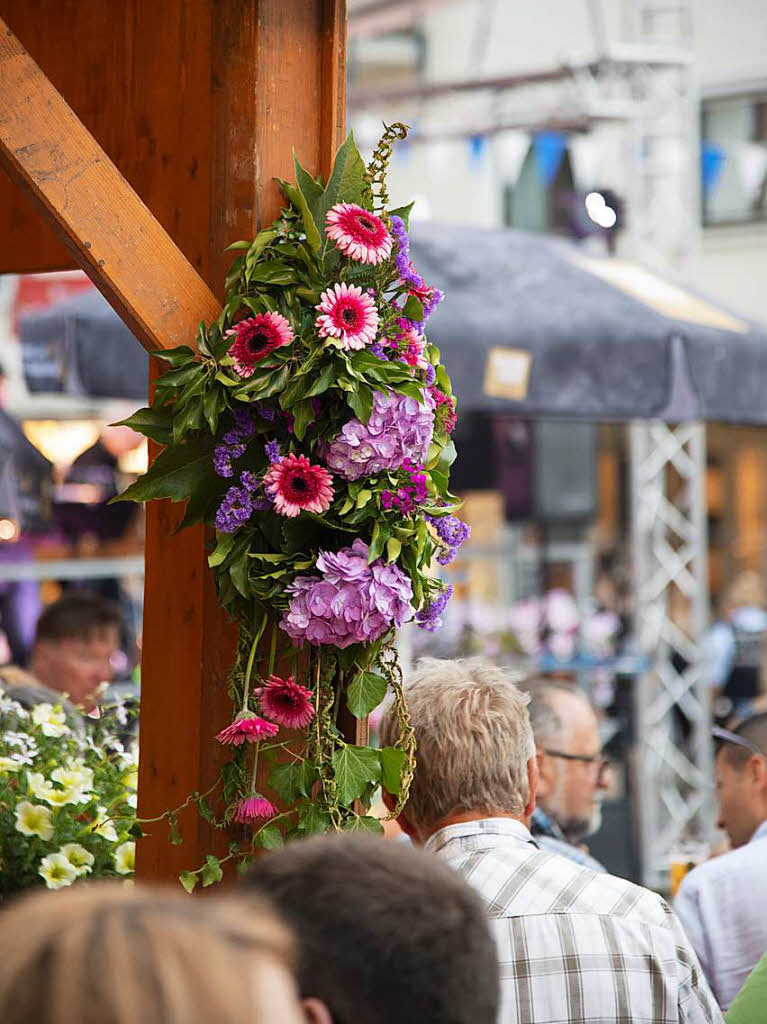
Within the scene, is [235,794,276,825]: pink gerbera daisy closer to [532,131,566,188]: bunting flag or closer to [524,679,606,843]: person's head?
[524,679,606,843]: person's head

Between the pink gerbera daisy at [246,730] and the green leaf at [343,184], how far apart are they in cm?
83

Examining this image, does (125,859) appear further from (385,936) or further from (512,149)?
(512,149)

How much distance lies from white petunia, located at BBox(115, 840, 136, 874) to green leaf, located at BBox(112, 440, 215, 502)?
80 cm

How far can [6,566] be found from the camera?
7.14m

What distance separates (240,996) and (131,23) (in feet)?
7.16

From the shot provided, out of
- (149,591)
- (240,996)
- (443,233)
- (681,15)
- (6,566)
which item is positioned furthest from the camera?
(681,15)

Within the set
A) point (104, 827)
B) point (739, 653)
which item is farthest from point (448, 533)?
point (739, 653)

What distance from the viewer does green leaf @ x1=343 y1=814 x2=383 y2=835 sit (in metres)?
2.41

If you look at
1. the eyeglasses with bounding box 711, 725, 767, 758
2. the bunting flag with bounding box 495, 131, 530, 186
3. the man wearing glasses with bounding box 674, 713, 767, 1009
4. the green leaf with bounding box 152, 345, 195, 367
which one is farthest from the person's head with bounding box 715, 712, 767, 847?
the bunting flag with bounding box 495, 131, 530, 186

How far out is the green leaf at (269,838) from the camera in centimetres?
240

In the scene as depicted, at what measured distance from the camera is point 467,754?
252 cm

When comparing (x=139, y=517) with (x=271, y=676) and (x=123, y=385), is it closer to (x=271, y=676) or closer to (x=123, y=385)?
(x=123, y=385)

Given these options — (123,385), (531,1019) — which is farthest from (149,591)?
(123,385)

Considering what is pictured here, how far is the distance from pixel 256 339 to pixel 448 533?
45 centimetres
